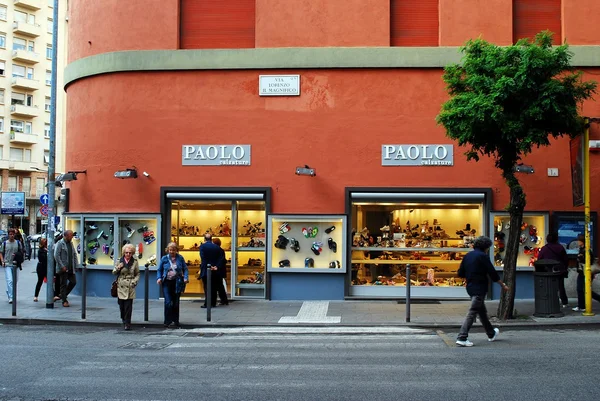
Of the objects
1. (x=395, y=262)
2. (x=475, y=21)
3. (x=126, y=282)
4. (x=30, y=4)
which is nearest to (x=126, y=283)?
(x=126, y=282)

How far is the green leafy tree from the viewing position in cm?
1134

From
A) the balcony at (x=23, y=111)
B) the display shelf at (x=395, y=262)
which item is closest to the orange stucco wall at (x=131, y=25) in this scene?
the display shelf at (x=395, y=262)

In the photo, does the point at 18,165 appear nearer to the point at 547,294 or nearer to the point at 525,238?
the point at 525,238

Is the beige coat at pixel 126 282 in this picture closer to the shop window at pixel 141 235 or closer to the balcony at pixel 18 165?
the shop window at pixel 141 235

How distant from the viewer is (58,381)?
292 inches

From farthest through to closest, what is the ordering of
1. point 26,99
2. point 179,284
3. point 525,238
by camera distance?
point 26,99
point 525,238
point 179,284

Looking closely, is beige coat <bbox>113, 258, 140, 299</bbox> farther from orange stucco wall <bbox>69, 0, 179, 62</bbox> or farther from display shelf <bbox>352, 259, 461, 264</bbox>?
orange stucco wall <bbox>69, 0, 179, 62</bbox>

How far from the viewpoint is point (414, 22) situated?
15586 mm

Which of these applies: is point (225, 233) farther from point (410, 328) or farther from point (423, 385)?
point (423, 385)

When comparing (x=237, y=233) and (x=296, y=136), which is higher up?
(x=296, y=136)

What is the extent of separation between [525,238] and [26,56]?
56042 millimetres

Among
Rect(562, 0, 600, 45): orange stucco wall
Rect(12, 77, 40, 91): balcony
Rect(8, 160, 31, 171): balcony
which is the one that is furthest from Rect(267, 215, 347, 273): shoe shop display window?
Rect(12, 77, 40, 91): balcony

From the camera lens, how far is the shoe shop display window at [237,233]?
15.6 meters

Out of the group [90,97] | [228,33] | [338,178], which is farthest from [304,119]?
[90,97]
